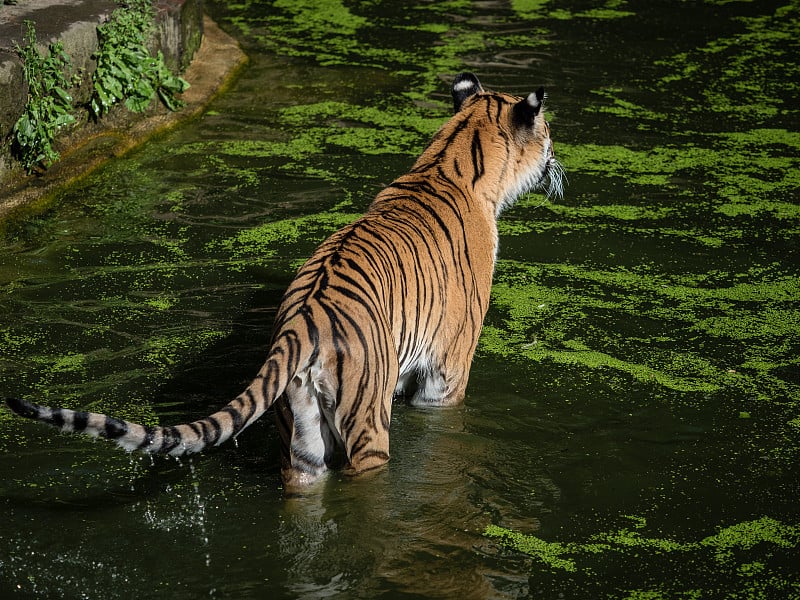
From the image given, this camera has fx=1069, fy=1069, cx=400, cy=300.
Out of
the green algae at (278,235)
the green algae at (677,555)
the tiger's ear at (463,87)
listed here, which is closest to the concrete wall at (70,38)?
→ the green algae at (278,235)

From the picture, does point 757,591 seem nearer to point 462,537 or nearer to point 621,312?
point 462,537

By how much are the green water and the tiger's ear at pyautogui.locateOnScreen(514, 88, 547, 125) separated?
91 cm

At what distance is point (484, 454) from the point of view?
3.41 meters

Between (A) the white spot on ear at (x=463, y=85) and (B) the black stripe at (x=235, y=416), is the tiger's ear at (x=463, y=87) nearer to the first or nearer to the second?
(A) the white spot on ear at (x=463, y=85)

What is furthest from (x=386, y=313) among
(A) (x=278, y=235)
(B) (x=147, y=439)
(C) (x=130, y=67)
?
(C) (x=130, y=67)

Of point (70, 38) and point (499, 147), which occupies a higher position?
point (70, 38)

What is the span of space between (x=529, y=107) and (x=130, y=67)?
122 inches

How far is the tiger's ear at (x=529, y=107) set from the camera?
3.62 meters

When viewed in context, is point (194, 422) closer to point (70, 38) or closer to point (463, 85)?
point (463, 85)

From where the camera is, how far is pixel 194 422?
8.21ft

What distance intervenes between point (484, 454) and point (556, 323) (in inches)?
41.4

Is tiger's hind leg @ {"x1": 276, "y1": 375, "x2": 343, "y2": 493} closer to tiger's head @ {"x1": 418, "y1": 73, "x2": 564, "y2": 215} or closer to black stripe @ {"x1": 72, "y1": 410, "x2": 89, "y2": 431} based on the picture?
black stripe @ {"x1": 72, "y1": 410, "x2": 89, "y2": 431}

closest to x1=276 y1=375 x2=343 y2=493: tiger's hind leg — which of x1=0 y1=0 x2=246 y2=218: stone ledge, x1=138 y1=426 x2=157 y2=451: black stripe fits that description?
x1=138 y1=426 x2=157 y2=451: black stripe

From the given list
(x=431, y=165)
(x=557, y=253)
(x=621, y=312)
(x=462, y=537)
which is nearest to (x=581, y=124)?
(x=557, y=253)
